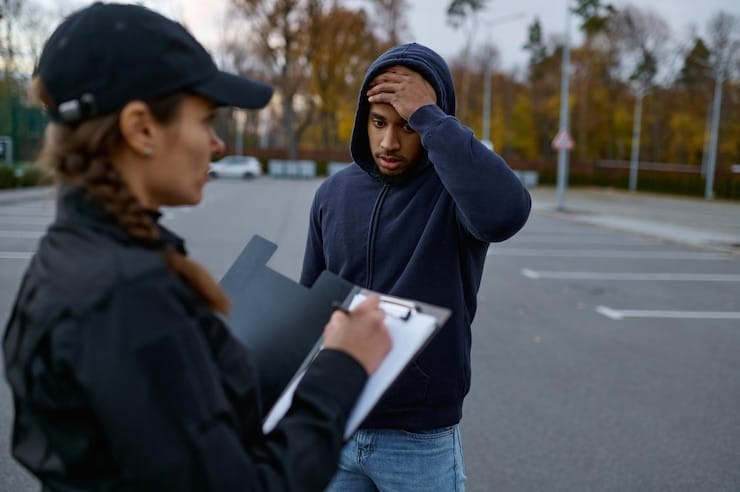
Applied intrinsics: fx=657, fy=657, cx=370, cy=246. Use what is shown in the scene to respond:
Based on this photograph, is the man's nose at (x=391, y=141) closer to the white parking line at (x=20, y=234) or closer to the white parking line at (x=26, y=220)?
the white parking line at (x=20, y=234)

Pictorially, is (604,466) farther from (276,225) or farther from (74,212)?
(276,225)

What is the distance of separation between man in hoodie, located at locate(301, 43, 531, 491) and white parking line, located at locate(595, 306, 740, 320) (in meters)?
5.73

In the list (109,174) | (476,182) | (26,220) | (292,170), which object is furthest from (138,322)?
(292,170)

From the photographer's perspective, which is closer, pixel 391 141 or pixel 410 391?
pixel 410 391

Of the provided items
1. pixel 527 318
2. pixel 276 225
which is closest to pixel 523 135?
pixel 276 225

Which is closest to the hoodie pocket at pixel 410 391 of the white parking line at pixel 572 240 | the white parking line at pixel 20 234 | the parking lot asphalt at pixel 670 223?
the white parking line at pixel 20 234

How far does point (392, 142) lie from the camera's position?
1.92m

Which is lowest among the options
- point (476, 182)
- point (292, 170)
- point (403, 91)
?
point (292, 170)

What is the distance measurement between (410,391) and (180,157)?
996mm

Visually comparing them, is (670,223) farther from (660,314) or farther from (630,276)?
(660,314)

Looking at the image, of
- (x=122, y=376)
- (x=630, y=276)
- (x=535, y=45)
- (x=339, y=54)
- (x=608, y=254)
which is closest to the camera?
(x=122, y=376)

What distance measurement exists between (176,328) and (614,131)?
56398 mm

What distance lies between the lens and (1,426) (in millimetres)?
3840

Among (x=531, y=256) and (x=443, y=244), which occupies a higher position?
(x=443, y=244)
